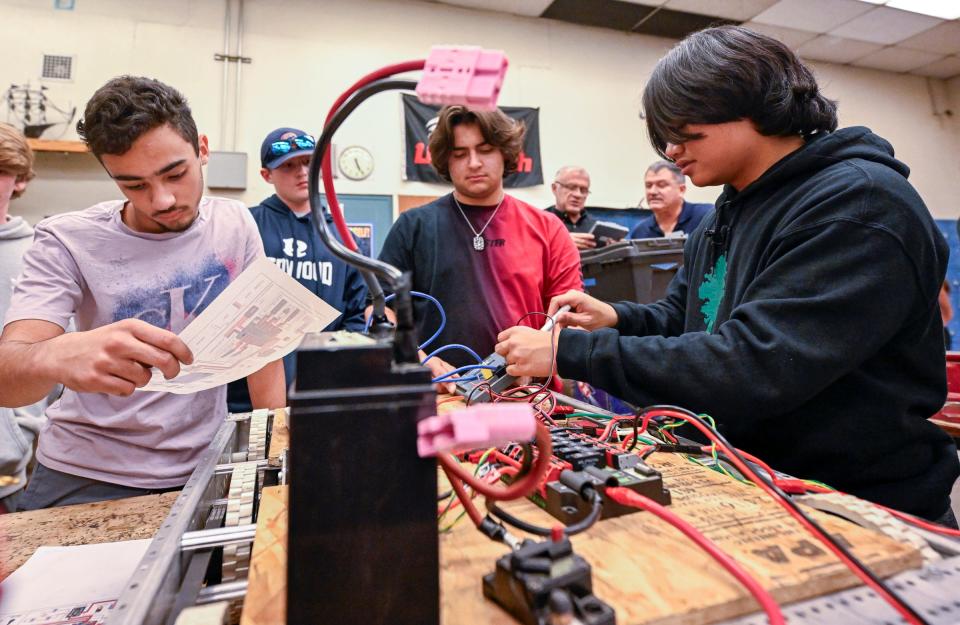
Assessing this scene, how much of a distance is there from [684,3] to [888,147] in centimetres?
387

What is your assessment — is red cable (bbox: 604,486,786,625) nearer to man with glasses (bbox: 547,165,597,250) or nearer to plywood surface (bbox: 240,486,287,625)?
plywood surface (bbox: 240,486,287,625)

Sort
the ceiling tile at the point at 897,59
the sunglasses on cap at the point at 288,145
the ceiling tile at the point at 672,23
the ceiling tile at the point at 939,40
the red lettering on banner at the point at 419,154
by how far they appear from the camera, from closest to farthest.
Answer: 1. the sunglasses on cap at the point at 288,145
2. the red lettering on banner at the point at 419,154
3. the ceiling tile at the point at 672,23
4. the ceiling tile at the point at 939,40
5. the ceiling tile at the point at 897,59

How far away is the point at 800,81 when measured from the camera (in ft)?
2.63

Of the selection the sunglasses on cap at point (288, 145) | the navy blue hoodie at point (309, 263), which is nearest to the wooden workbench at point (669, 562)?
the navy blue hoodie at point (309, 263)

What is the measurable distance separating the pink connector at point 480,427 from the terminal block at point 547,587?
9cm

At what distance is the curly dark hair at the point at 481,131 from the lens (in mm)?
1370

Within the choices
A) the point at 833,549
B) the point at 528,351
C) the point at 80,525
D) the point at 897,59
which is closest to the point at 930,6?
the point at 897,59

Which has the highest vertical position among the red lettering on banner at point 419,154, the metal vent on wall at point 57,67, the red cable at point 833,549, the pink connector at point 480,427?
the metal vent on wall at point 57,67

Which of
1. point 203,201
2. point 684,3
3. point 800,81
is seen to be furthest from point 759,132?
point 684,3

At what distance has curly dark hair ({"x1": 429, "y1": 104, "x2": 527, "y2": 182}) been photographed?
53.9 inches

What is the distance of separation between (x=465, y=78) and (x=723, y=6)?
4543 millimetres

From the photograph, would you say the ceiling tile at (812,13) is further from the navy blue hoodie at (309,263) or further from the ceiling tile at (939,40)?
the navy blue hoodie at (309,263)

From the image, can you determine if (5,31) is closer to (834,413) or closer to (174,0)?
(174,0)

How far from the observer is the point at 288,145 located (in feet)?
5.57
